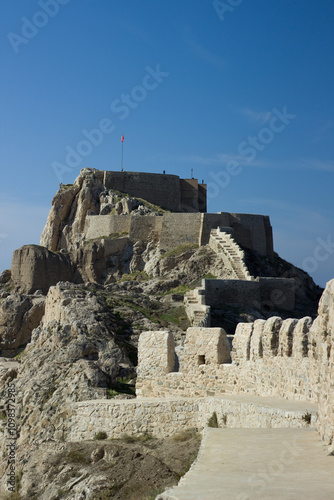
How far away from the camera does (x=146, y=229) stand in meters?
48.4

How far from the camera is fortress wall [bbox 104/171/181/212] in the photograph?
5847 centimetres

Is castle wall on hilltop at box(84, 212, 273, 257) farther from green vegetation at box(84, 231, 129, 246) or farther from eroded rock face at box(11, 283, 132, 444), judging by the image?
eroded rock face at box(11, 283, 132, 444)

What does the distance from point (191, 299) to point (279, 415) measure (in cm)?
2590

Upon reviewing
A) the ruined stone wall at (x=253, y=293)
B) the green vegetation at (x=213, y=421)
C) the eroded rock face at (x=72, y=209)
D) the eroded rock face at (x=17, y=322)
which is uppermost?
the eroded rock face at (x=72, y=209)

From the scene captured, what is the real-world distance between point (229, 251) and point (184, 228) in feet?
19.8

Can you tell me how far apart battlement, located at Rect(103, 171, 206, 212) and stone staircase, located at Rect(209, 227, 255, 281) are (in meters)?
13.9

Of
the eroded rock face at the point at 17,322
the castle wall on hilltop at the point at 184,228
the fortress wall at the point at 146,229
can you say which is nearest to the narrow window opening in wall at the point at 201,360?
the eroded rock face at the point at 17,322

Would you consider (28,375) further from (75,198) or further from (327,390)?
(75,198)

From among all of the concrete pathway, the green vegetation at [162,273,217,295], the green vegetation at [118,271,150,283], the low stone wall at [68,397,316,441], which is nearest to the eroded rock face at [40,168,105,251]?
the green vegetation at [118,271,150,283]

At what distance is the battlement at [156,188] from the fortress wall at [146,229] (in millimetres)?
9488

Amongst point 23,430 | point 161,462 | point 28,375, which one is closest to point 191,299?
point 28,375

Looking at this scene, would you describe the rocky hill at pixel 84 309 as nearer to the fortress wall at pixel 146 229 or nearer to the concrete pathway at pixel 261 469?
the fortress wall at pixel 146 229

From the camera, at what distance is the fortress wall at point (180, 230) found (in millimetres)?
46594

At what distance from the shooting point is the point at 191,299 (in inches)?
1366
